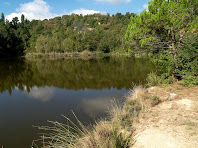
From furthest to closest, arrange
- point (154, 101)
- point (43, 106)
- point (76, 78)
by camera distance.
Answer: point (76, 78) < point (43, 106) < point (154, 101)

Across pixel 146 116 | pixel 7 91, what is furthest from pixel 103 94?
pixel 7 91

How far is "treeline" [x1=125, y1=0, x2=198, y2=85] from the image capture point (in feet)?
27.7

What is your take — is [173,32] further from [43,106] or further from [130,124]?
[43,106]

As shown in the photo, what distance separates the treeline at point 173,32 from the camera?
8430 mm

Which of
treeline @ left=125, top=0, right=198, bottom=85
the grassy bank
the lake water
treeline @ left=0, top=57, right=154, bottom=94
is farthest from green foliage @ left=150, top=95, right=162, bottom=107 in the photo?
treeline @ left=0, top=57, right=154, bottom=94

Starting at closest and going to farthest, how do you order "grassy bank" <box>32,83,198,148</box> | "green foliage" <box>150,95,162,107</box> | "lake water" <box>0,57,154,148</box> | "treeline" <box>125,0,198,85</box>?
1. "grassy bank" <box>32,83,198,148</box>
2. "lake water" <box>0,57,154,148</box>
3. "green foliage" <box>150,95,162,107</box>
4. "treeline" <box>125,0,198,85</box>

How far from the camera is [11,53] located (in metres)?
52.2

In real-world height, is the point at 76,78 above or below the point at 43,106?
above

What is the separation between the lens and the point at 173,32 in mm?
9430

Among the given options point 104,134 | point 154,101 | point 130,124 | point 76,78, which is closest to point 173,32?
point 154,101

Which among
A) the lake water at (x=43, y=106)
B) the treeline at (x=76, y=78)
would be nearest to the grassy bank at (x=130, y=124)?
the lake water at (x=43, y=106)

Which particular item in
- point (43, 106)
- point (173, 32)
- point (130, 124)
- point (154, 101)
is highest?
point (173, 32)

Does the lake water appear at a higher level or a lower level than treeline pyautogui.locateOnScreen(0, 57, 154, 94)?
lower

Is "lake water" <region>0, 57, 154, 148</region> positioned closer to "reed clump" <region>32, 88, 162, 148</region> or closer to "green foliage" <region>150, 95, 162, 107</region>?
"reed clump" <region>32, 88, 162, 148</region>
